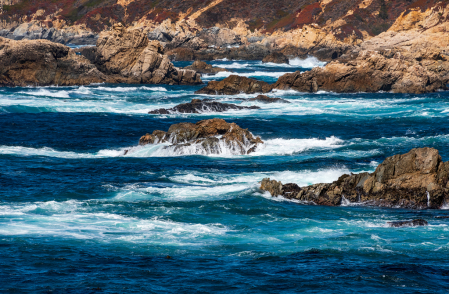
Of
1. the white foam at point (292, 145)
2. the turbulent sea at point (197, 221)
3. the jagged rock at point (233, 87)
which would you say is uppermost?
the jagged rock at point (233, 87)

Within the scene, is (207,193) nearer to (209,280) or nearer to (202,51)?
(209,280)

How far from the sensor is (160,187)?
20.3 m

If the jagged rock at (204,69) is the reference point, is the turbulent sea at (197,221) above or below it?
below

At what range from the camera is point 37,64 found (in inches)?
2200

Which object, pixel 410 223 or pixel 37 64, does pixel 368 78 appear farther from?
pixel 410 223

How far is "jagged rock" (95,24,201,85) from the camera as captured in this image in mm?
60688

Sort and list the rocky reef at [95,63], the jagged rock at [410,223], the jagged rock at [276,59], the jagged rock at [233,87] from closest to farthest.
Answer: the jagged rock at [410,223]
the jagged rock at [233,87]
the rocky reef at [95,63]
the jagged rock at [276,59]

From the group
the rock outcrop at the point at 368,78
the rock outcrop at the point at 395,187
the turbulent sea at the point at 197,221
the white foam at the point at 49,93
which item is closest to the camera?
the turbulent sea at the point at 197,221

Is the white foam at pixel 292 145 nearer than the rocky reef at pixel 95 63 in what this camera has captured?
Yes

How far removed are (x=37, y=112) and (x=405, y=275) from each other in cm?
3470

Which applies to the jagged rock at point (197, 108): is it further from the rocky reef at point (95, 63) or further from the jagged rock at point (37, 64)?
the rocky reef at point (95, 63)

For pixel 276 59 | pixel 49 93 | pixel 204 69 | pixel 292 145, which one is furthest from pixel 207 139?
pixel 276 59

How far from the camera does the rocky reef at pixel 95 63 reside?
54938 mm

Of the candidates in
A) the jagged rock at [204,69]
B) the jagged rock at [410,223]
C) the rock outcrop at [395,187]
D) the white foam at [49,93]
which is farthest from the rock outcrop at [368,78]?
the jagged rock at [410,223]
